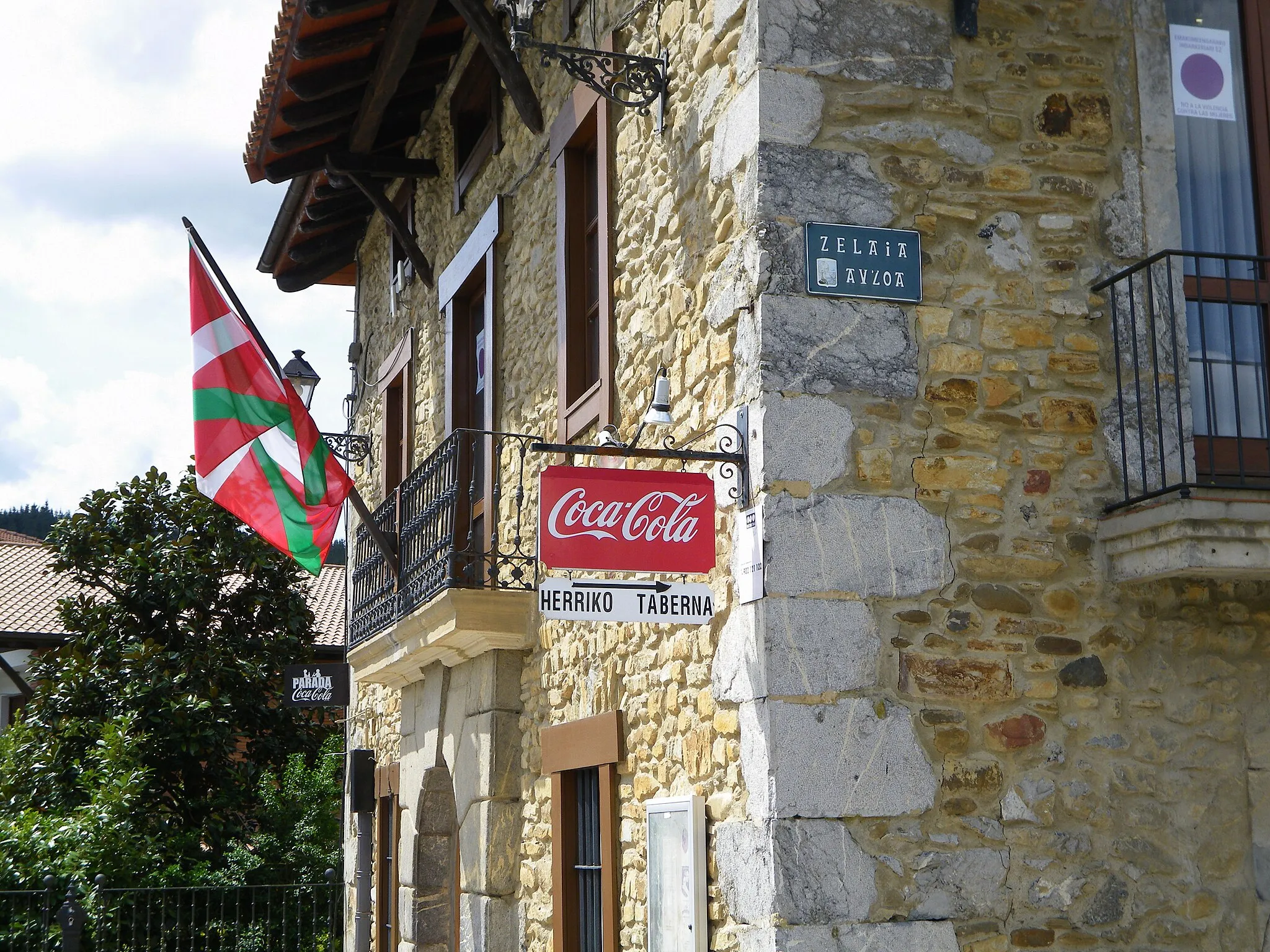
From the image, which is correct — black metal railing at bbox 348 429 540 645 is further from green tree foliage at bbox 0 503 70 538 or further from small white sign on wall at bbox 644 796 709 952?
green tree foliage at bbox 0 503 70 538

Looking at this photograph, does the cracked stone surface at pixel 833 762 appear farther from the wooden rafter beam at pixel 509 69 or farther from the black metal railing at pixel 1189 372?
the wooden rafter beam at pixel 509 69

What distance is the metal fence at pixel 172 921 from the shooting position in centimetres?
1173

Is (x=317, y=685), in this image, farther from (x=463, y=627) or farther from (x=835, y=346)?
(x=835, y=346)

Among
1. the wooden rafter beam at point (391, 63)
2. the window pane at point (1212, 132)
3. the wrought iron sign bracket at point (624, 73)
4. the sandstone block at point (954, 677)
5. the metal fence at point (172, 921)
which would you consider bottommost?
the metal fence at point (172, 921)

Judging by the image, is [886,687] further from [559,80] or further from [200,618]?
[200,618]

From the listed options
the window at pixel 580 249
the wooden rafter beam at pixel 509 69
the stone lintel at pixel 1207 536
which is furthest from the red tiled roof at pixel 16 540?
the stone lintel at pixel 1207 536

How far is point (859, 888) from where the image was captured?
4816 millimetres

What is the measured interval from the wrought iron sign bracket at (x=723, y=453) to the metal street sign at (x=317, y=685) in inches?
249

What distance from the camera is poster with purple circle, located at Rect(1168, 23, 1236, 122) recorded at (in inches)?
229

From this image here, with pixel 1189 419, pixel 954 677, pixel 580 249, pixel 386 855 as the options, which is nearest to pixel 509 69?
pixel 580 249

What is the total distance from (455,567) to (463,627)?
327mm

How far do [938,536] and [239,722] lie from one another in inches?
532

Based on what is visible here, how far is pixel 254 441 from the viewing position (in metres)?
7.70

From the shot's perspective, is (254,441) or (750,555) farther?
(254,441)
